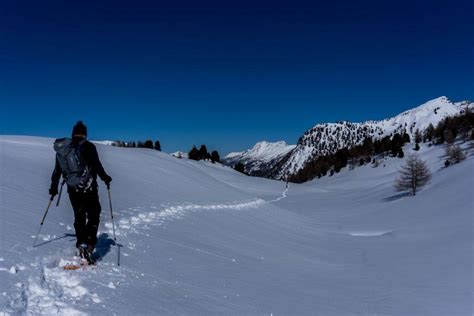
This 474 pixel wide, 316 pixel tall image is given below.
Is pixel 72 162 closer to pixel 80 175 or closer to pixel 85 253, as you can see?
pixel 80 175

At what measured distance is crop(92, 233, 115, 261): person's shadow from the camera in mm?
8949

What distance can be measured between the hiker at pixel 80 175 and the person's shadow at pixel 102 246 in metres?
0.57

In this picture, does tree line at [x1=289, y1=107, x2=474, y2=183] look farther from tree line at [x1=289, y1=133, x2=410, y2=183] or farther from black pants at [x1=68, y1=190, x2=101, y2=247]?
black pants at [x1=68, y1=190, x2=101, y2=247]

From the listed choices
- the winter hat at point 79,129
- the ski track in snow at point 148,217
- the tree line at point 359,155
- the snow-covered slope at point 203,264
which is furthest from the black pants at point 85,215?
the tree line at point 359,155

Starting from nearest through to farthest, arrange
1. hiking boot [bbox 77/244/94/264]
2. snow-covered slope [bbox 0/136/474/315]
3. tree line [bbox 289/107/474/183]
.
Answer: snow-covered slope [bbox 0/136/474/315], hiking boot [bbox 77/244/94/264], tree line [bbox 289/107/474/183]

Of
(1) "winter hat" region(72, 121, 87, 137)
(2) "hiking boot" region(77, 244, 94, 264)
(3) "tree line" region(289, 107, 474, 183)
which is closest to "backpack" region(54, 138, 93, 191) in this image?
(1) "winter hat" region(72, 121, 87, 137)

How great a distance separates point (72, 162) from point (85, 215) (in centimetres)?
122

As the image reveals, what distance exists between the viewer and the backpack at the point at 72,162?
8383 mm

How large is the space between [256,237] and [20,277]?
15340 mm

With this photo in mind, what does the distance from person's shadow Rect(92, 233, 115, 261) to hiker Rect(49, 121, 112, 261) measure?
0.57 meters

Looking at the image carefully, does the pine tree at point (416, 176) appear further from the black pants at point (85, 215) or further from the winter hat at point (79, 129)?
the winter hat at point (79, 129)

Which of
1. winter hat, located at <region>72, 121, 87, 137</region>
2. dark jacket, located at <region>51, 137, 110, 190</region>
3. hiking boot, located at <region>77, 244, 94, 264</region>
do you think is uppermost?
winter hat, located at <region>72, 121, 87, 137</region>

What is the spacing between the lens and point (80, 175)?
8.49 m

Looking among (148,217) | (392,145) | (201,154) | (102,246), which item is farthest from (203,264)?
(392,145)
